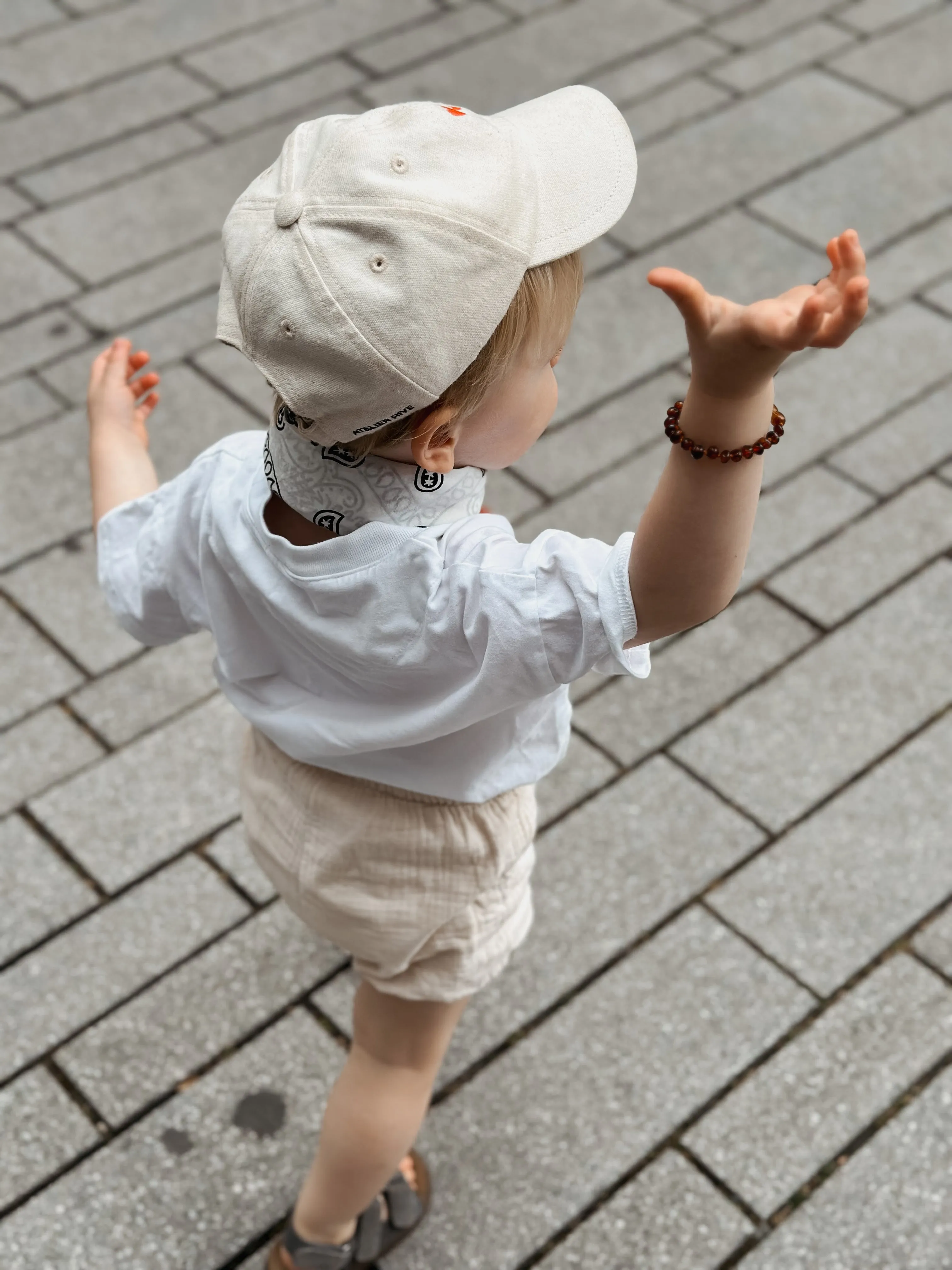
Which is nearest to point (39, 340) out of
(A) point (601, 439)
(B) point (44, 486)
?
(B) point (44, 486)

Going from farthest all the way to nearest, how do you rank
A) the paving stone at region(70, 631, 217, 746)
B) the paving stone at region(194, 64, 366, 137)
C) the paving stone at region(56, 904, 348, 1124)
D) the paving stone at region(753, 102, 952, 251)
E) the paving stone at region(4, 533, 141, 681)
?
the paving stone at region(194, 64, 366, 137), the paving stone at region(753, 102, 952, 251), the paving stone at region(4, 533, 141, 681), the paving stone at region(70, 631, 217, 746), the paving stone at region(56, 904, 348, 1124)

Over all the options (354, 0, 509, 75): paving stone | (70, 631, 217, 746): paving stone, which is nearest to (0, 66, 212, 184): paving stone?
(354, 0, 509, 75): paving stone

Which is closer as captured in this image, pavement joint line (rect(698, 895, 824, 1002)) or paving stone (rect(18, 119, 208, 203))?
pavement joint line (rect(698, 895, 824, 1002))

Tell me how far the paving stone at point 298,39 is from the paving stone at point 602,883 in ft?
8.28

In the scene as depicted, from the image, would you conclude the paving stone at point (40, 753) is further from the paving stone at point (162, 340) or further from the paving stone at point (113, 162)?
the paving stone at point (113, 162)

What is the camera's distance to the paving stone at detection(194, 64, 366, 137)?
3.87 metres

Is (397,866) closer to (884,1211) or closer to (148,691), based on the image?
(884,1211)

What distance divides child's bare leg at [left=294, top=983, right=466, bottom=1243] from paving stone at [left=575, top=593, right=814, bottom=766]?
89cm

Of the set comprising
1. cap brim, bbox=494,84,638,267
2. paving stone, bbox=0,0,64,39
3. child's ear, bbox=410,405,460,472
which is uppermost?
cap brim, bbox=494,84,638,267

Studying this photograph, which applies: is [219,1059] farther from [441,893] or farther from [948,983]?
[948,983]

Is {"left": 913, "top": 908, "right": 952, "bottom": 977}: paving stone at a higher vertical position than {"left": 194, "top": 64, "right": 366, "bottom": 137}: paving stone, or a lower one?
lower

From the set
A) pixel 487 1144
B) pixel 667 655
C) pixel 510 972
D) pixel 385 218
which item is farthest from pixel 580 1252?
pixel 385 218

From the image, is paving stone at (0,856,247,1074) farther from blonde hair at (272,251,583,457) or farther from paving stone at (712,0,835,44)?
paving stone at (712,0,835,44)

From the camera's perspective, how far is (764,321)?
3.22 ft
